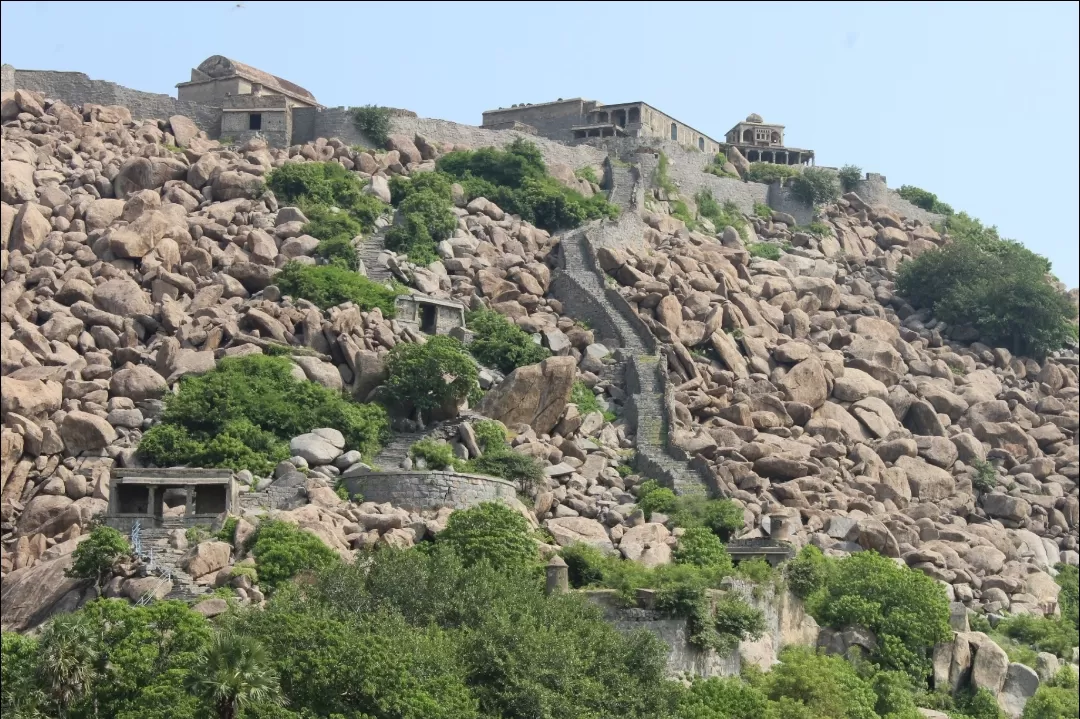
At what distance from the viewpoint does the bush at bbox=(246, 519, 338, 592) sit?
57594 millimetres

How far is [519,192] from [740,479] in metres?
18.8

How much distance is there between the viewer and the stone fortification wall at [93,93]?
8662 centimetres

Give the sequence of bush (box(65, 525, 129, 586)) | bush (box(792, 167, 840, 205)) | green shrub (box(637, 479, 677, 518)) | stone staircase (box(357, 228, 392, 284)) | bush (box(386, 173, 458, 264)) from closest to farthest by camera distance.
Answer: bush (box(65, 525, 129, 586)) < green shrub (box(637, 479, 677, 518)) < stone staircase (box(357, 228, 392, 284)) < bush (box(386, 173, 458, 264)) < bush (box(792, 167, 840, 205))

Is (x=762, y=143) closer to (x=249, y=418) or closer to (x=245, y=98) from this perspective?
(x=245, y=98)

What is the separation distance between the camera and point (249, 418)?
67312 mm

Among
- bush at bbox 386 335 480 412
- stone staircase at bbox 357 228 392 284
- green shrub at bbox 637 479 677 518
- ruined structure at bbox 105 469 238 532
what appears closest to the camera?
ruined structure at bbox 105 469 238 532

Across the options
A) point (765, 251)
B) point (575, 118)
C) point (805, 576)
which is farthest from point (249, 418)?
point (575, 118)

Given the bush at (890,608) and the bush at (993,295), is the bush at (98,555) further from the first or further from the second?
the bush at (993,295)

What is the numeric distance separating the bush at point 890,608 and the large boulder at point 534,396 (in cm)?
997

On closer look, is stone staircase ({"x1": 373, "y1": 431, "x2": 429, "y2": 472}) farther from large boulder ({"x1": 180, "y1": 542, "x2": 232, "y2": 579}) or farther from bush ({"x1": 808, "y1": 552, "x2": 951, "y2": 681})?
bush ({"x1": 808, "y1": 552, "x2": 951, "y2": 681})

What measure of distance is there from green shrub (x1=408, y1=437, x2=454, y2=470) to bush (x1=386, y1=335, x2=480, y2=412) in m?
2.24

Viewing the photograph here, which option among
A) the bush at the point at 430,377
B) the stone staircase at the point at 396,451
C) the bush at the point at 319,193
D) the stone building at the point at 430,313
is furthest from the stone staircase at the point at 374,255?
the stone staircase at the point at 396,451

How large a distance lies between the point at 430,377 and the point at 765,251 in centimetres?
2453

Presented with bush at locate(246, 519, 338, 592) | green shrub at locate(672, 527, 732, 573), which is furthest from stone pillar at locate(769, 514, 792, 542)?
bush at locate(246, 519, 338, 592)
